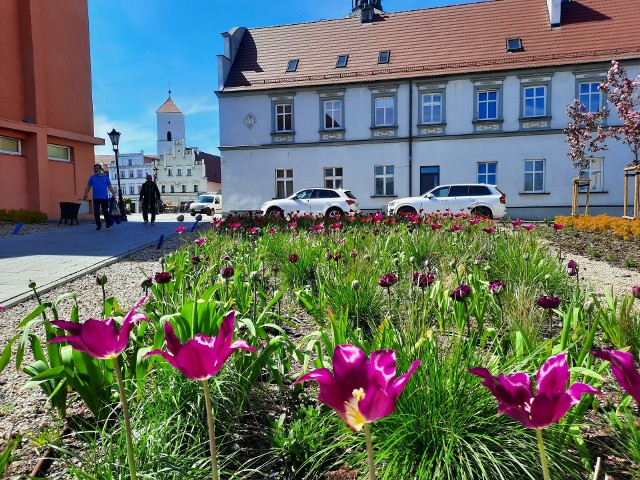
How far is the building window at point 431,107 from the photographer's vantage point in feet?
77.9

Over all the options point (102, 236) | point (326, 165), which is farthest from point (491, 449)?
point (326, 165)

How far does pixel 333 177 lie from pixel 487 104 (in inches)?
350

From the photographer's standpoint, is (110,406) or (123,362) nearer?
(110,406)

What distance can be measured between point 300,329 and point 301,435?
1.61 metres

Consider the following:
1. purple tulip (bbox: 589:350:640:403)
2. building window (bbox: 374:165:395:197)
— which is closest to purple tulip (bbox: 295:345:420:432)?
purple tulip (bbox: 589:350:640:403)

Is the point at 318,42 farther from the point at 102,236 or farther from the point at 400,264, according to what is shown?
the point at 400,264

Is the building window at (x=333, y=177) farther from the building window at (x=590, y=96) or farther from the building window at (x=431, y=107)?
the building window at (x=590, y=96)

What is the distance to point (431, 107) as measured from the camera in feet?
78.2

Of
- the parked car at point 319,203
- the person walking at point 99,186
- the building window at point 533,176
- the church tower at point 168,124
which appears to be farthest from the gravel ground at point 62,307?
the church tower at point 168,124

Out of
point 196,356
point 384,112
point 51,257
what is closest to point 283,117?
point 384,112

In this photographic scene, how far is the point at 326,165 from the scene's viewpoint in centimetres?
2509

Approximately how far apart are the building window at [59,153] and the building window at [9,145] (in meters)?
1.30

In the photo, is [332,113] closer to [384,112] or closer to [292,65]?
[384,112]

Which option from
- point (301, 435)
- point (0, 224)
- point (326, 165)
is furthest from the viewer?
point (326, 165)
